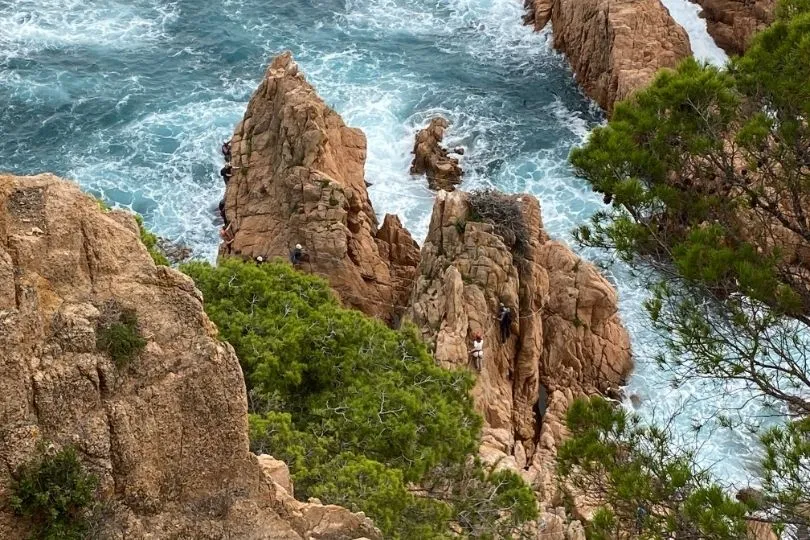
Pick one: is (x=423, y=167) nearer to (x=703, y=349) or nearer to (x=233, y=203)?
(x=233, y=203)

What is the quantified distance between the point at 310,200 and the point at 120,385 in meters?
21.0

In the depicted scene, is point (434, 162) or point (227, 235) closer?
point (227, 235)

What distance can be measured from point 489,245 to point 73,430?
64.9 feet

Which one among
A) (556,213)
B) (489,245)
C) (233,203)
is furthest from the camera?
(556,213)

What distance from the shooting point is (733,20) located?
49.1 meters

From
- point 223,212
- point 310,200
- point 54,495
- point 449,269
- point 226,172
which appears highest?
point 54,495

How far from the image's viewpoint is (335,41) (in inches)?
2047

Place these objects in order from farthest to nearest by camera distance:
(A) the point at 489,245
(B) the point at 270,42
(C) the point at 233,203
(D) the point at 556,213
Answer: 1. (B) the point at 270,42
2. (D) the point at 556,213
3. (C) the point at 233,203
4. (A) the point at 489,245

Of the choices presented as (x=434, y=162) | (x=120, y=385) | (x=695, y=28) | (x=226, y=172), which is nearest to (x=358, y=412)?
(x=120, y=385)

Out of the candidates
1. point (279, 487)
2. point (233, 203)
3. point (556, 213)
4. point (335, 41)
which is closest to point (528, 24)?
point (335, 41)

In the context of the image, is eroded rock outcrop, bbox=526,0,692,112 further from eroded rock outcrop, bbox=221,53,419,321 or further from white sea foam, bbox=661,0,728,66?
eroded rock outcrop, bbox=221,53,419,321

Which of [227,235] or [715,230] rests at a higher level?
[715,230]

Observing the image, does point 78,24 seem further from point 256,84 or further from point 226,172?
point 226,172

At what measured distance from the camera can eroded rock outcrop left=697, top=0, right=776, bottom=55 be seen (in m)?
47.6
